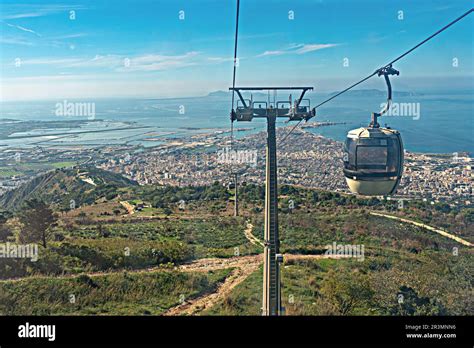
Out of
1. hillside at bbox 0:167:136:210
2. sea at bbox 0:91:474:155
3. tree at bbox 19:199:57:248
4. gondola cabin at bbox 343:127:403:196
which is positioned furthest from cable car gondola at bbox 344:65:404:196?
sea at bbox 0:91:474:155

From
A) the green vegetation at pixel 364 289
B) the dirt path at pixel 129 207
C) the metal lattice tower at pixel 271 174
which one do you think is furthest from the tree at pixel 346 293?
the dirt path at pixel 129 207

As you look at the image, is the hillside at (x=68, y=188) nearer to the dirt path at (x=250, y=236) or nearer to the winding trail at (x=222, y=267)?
the dirt path at (x=250, y=236)

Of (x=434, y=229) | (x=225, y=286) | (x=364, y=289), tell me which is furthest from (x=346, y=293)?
(x=434, y=229)

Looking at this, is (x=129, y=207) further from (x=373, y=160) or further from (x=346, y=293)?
(x=373, y=160)

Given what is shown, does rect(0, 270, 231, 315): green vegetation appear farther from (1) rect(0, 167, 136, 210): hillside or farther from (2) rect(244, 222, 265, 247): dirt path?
(1) rect(0, 167, 136, 210): hillside
